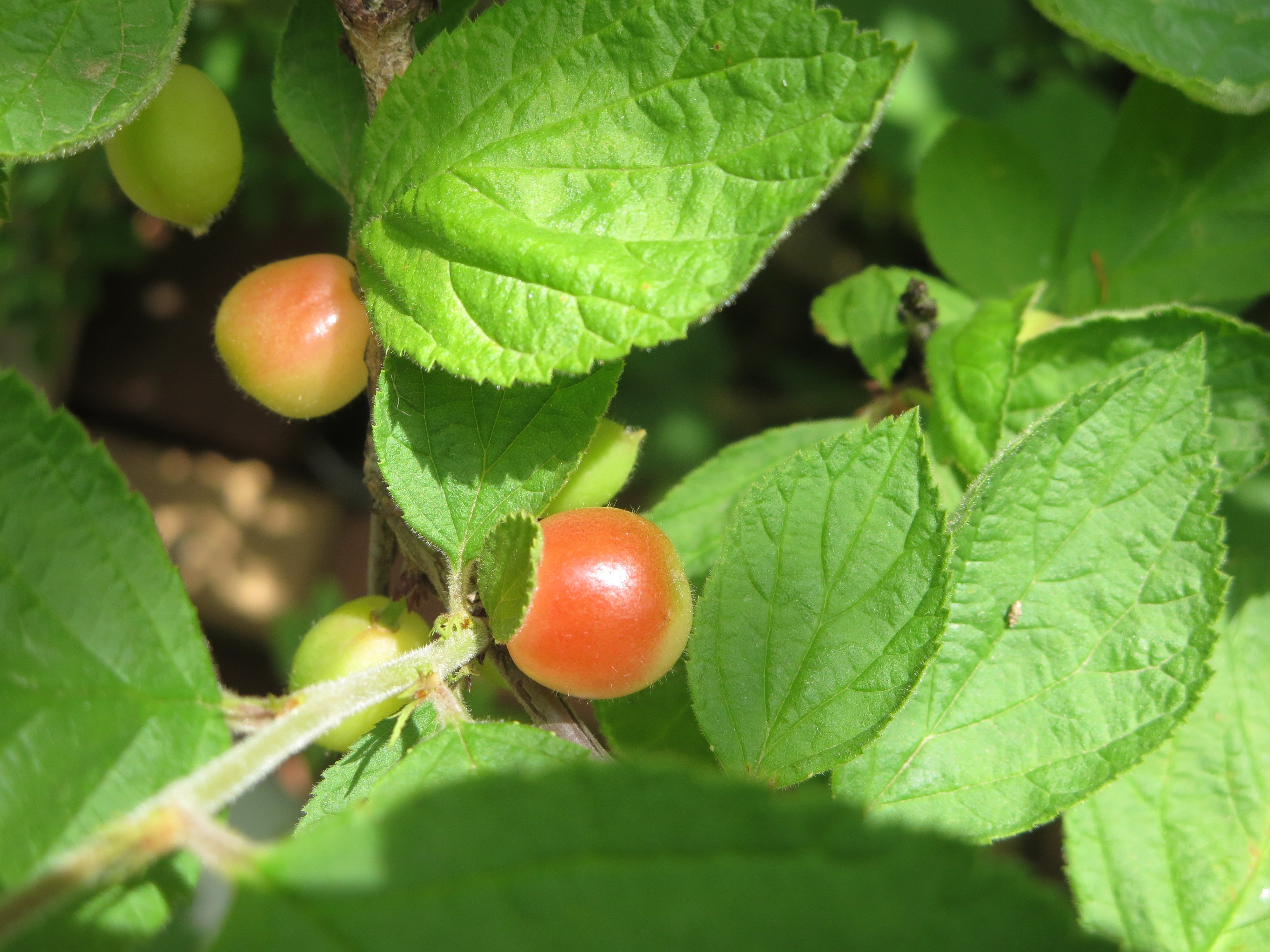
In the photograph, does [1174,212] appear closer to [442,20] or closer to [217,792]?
[442,20]

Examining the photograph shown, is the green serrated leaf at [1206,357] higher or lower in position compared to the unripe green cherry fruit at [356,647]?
higher

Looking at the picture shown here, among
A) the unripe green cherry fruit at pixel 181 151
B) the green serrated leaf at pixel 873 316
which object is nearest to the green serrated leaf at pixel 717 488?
the green serrated leaf at pixel 873 316

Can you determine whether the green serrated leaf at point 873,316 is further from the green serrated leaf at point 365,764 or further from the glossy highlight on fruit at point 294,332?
the green serrated leaf at point 365,764

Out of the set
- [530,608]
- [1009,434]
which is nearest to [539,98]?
[530,608]

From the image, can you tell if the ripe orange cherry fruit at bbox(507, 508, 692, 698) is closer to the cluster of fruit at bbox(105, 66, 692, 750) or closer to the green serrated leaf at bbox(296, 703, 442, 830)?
the cluster of fruit at bbox(105, 66, 692, 750)

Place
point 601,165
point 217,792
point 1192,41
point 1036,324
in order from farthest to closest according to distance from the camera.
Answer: point 1036,324
point 1192,41
point 601,165
point 217,792

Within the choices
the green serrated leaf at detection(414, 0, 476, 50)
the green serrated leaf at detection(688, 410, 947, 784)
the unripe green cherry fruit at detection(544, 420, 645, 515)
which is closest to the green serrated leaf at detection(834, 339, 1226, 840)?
the green serrated leaf at detection(688, 410, 947, 784)

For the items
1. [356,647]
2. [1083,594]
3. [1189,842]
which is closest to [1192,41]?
[1083,594]
